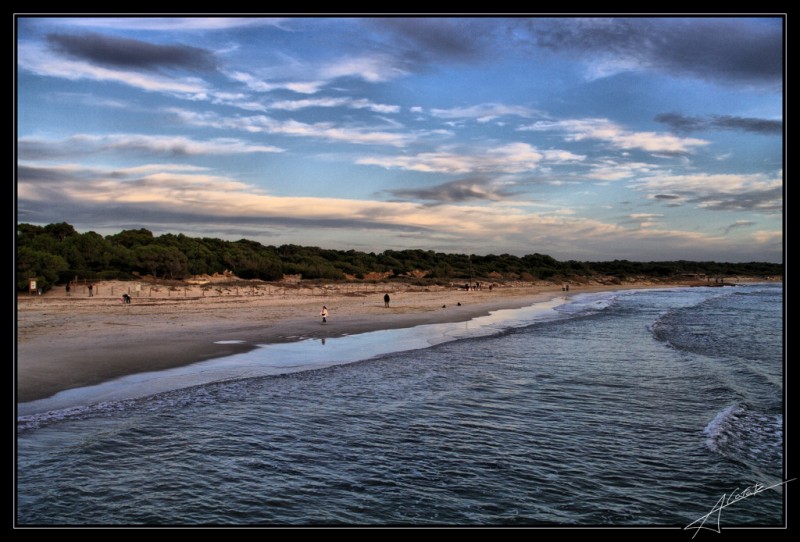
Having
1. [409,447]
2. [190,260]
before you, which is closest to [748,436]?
[409,447]

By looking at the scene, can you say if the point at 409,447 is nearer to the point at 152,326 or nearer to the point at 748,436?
the point at 748,436

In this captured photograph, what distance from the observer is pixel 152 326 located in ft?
84.8

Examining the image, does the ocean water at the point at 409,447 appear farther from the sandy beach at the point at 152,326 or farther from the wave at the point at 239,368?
the sandy beach at the point at 152,326

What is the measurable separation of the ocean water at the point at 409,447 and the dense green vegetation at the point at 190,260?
1556 cm

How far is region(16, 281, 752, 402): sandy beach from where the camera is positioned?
1546 centimetres

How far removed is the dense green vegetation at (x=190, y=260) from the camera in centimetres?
4935

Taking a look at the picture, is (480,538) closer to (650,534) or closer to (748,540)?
(650,534)

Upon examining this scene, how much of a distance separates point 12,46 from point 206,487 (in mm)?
5877

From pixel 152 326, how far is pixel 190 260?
1685 inches

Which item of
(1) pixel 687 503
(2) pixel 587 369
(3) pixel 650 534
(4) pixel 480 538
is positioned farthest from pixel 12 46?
(2) pixel 587 369

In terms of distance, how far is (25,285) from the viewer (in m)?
43.1

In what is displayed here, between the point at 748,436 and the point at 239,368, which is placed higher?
the point at 239,368

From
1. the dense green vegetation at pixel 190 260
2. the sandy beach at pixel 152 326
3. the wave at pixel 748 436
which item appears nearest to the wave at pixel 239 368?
the sandy beach at pixel 152 326

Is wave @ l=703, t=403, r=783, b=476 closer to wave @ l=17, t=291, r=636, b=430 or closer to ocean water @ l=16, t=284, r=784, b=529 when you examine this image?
ocean water @ l=16, t=284, r=784, b=529
